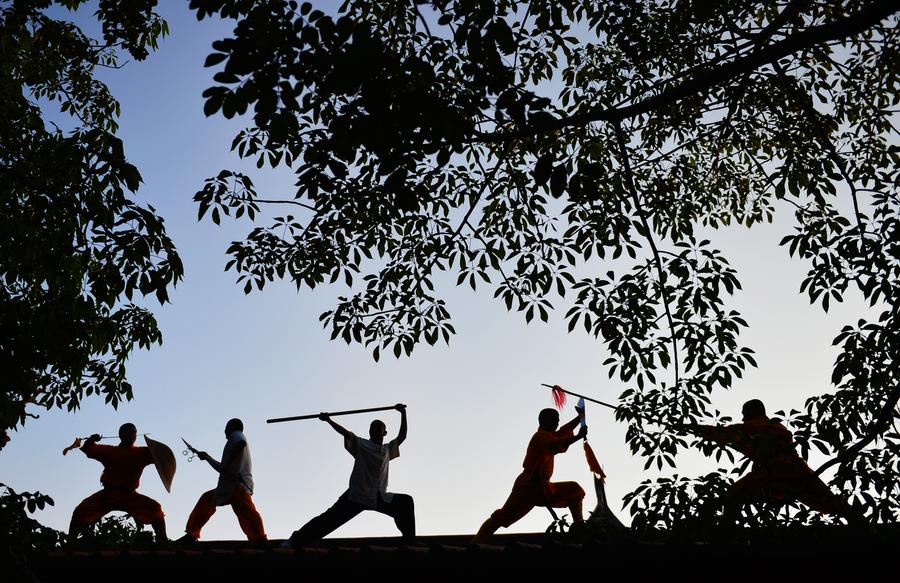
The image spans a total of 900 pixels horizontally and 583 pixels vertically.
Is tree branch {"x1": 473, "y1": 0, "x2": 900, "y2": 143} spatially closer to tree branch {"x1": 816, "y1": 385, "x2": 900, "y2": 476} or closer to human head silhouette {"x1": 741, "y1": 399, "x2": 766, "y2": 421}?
tree branch {"x1": 816, "y1": 385, "x2": 900, "y2": 476}

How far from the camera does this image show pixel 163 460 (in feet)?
29.0

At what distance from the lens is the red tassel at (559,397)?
9.70m

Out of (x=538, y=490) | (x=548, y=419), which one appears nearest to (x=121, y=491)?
(x=538, y=490)

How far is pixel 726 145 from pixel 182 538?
7.03 m

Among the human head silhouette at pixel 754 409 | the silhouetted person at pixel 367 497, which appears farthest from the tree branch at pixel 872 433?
the silhouetted person at pixel 367 497

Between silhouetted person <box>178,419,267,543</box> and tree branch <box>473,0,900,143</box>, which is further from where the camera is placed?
silhouetted person <box>178,419,267,543</box>

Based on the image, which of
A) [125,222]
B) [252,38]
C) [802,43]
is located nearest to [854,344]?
[802,43]

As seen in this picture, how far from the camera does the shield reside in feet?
28.7

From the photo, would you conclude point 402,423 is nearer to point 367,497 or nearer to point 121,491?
point 367,497

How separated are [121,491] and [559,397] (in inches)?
190

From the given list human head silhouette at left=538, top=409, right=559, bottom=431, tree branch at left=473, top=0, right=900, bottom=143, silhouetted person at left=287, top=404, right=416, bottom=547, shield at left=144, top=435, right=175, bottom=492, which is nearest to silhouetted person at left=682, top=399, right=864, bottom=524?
tree branch at left=473, top=0, right=900, bottom=143

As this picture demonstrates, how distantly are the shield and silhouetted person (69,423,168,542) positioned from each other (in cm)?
7

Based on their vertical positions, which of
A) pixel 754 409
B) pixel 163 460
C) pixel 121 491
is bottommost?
pixel 121 491

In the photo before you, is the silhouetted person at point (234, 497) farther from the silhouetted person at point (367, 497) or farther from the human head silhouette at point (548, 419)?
the human head silhouette at point (548, 419)
